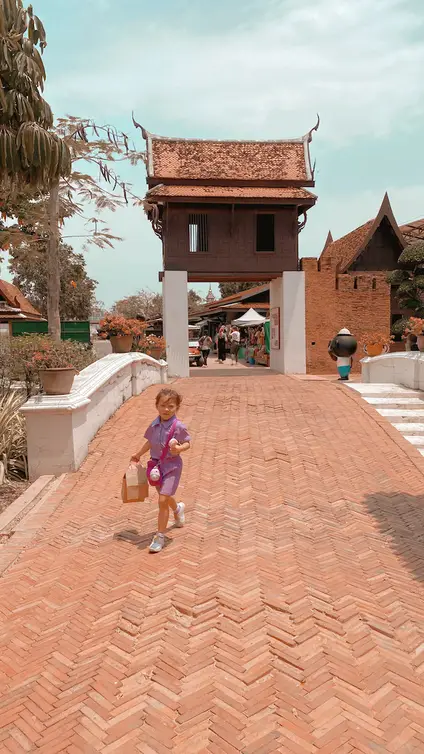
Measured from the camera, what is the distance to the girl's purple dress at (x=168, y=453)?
15.4 feet

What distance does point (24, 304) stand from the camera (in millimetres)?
29516

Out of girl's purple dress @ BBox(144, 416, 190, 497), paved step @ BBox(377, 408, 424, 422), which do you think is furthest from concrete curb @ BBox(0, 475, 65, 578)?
paved step @ BBox(377, 408, 424, 422)

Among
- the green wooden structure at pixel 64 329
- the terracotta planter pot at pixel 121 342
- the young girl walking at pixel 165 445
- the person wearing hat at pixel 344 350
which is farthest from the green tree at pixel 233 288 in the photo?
the young girl walking at pixel 165 445

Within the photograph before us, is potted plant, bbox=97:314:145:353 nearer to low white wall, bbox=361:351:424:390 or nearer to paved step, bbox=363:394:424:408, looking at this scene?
paved step, bbox=363:394:424:408

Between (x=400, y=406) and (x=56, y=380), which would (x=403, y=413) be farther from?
(x=56, y=380)

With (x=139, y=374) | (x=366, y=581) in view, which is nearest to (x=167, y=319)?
(x=139, y=374)

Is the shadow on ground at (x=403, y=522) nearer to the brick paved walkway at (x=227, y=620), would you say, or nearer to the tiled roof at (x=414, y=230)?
the brick paved walkway at (x=227, y=620)

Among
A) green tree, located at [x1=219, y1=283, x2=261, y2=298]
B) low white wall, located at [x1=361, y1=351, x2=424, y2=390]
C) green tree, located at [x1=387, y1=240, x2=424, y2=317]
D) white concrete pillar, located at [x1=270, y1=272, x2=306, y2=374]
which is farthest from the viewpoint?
green tree, located at [x1=219, y1=283, x2=261, y2=298]

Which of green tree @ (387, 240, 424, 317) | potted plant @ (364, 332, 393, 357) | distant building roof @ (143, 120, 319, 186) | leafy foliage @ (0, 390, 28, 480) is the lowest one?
leafy foliage @ (0, 390, 28, 480)

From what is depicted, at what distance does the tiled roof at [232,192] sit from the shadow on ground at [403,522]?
14.7 m

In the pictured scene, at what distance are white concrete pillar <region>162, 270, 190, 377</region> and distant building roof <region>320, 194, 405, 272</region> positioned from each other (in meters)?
5.64

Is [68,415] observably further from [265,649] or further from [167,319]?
[167,319]

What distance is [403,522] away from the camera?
5.25 m

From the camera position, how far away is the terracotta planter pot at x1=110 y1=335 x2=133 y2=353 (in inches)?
474
